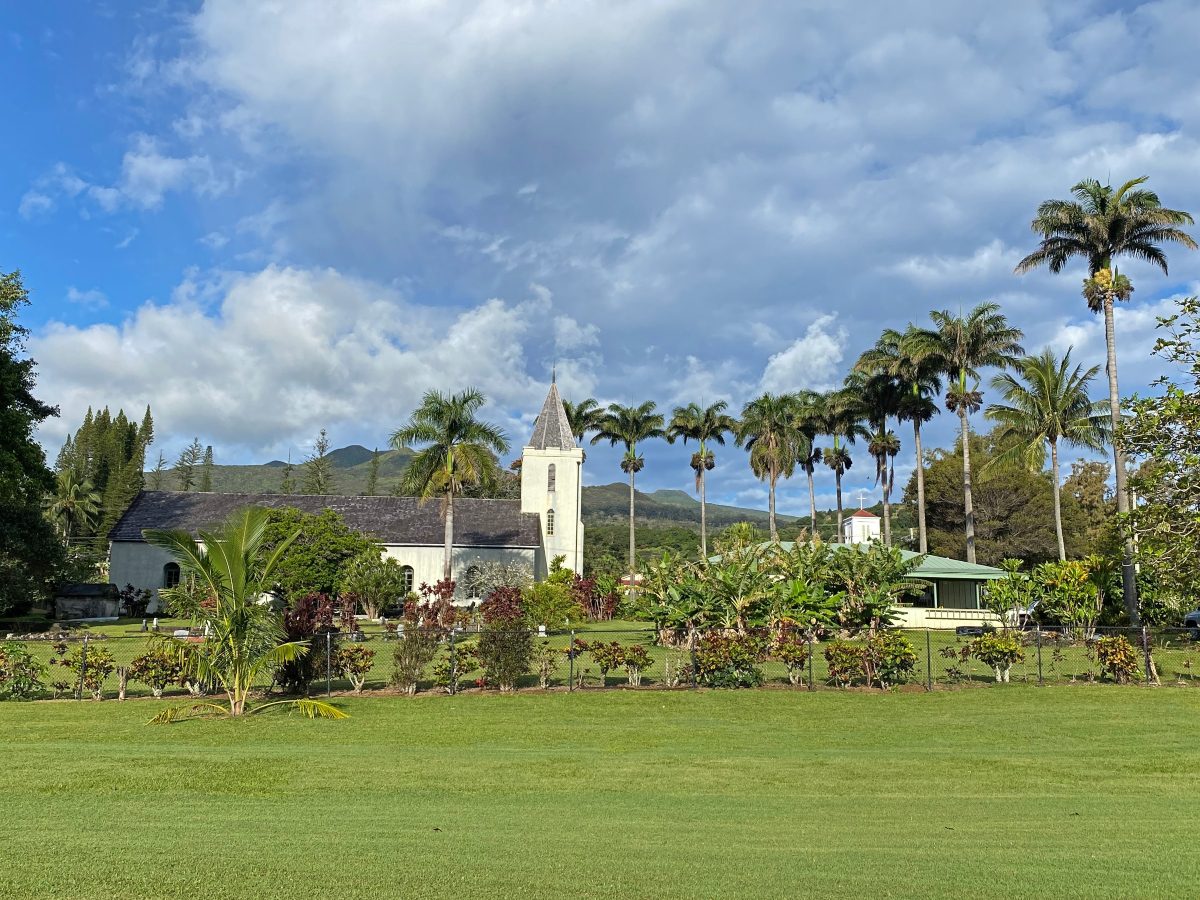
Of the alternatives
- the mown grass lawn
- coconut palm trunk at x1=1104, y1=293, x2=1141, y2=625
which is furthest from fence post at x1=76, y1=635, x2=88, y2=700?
coconut palm trunk at x1=1104, y1=293, x2=1141, y2=625

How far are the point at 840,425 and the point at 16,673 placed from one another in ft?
169

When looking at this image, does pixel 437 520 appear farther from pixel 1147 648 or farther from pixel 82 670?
pixel 1147 648

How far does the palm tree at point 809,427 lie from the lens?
5944 centimetres

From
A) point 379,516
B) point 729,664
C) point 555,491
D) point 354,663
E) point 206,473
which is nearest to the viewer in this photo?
point 354,663

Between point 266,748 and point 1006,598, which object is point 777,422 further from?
point 266,748

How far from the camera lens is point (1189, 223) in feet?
97.2

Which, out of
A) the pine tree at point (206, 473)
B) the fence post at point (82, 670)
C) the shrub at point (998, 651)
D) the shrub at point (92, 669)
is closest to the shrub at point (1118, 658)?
the shrub at point (998, 651)

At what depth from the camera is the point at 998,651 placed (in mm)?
18016

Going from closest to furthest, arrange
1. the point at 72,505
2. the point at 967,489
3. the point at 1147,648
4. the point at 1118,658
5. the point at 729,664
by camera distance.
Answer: the point at 729,664
the point at 1147,648
the point at 1118,658
the point at 967,489
the point at 72,505

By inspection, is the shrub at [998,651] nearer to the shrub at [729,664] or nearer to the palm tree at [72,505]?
the shrub at [729,664]

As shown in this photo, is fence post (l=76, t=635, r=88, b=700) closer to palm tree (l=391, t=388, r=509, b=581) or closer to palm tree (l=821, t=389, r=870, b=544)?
palm tree (l=391, t=388, r=509, b=581)

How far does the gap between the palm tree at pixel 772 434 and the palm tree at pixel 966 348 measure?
1548 cm

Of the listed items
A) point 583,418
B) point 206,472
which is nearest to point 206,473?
point 206,472

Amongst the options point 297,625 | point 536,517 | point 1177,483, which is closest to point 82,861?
point 297,625
